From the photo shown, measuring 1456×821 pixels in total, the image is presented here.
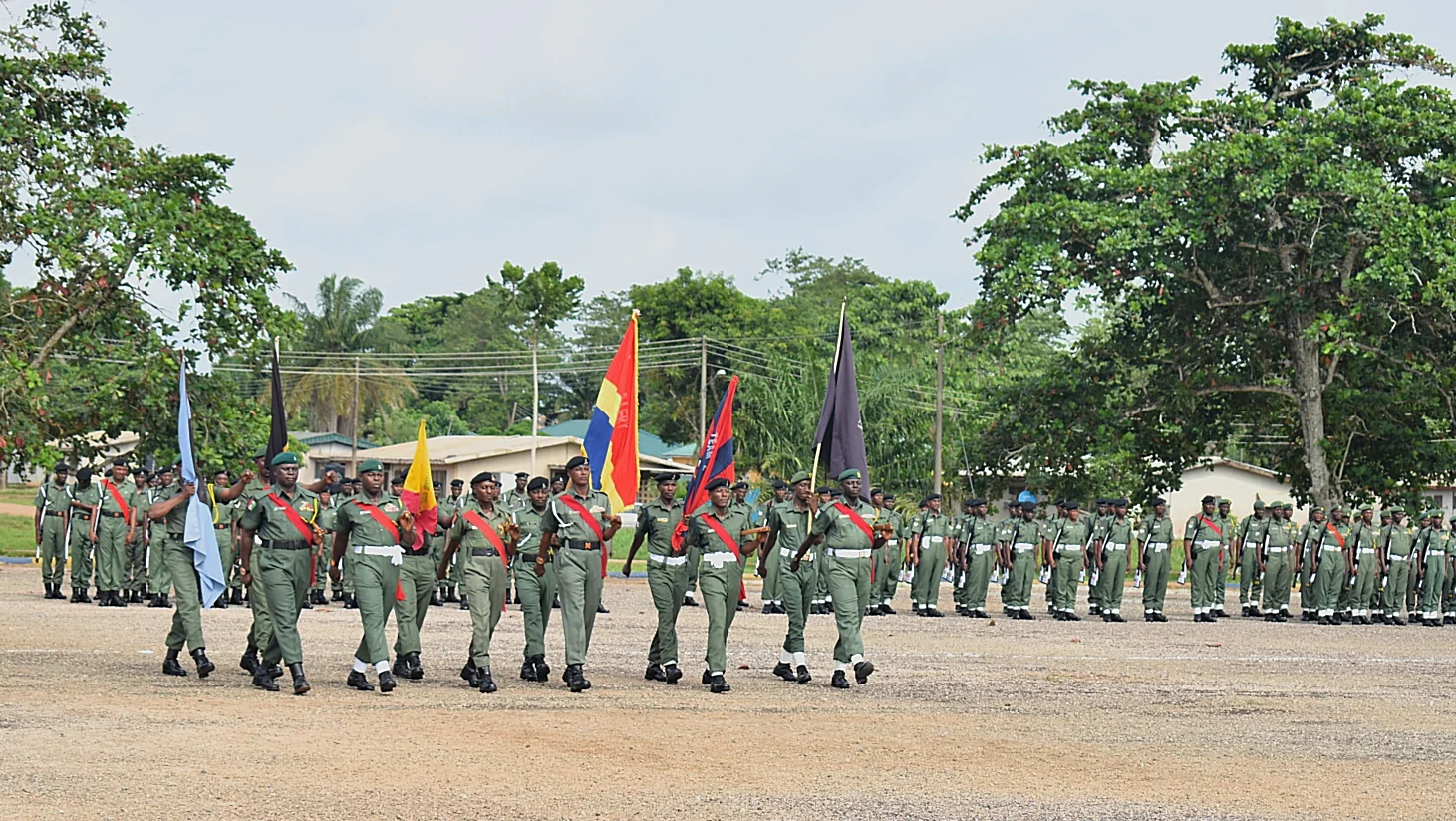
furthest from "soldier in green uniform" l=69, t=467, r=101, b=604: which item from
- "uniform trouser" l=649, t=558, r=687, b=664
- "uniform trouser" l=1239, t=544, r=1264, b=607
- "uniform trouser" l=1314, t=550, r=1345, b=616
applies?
"uniform trouser" l=1314, t=550, r=1345, b=616

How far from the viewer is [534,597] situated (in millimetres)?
12844

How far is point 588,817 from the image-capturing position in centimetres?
774

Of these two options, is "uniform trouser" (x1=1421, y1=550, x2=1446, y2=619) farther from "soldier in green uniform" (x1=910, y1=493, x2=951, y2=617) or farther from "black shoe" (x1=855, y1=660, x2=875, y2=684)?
"black shoe" (x1=855, y1=660, x2=875, y2=684)

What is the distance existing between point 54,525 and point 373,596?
33.3 feet

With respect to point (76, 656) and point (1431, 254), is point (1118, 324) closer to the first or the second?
point (1431, 254)

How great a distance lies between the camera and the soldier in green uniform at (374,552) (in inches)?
464

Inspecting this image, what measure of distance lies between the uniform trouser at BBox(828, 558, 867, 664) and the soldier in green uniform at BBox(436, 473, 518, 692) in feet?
8.35

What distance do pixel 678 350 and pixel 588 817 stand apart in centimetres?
5105

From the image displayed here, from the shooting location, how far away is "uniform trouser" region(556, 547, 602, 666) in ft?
40.8

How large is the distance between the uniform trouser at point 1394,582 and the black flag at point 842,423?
1170 centimetres

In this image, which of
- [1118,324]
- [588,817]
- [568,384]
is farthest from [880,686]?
[568,384]

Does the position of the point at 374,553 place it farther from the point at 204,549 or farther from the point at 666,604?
the point at 666,604

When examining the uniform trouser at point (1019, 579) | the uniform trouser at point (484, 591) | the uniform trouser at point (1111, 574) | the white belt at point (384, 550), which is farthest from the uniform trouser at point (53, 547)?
the uniform trouser at point (1111, 574)

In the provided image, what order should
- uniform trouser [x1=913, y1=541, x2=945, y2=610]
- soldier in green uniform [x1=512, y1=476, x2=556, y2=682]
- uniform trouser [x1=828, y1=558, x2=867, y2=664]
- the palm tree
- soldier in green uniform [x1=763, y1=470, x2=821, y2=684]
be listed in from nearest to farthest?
1. soldier in green uniform [x1=512, y1=476, x2=556, y2=682]
2. uniform trouser [x1=828, y1=558, x2=867, y2=664]
3. soldier in green uniform [x1=763, y1=470, x2=821, y2=684]
4. uniform trouser [x1=913, y1=541, x2=945, y2=610]
5. the palm tree
